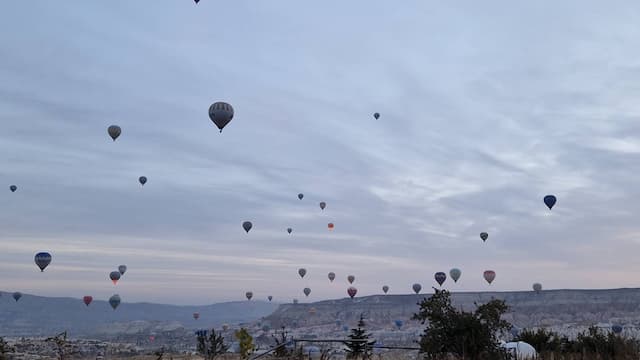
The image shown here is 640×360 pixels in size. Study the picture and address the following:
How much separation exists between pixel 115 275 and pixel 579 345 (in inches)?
3357

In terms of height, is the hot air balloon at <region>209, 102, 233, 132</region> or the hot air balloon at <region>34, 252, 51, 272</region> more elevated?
the hot air balloon at <region>209, 102, 233, 132</region>

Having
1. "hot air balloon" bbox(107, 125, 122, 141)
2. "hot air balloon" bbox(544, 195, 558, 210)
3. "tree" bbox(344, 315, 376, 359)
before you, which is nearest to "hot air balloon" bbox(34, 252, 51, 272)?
"hot air balloon" bbox(107, 125, 122, 141)

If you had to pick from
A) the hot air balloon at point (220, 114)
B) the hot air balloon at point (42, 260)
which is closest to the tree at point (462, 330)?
the hot air balloon at point (220, 114)

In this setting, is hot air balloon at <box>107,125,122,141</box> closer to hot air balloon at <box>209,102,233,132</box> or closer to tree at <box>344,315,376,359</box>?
hot air balloon at <box>209,102,233,132</box>

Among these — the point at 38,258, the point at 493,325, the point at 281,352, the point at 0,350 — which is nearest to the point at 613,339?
the point at 493,325

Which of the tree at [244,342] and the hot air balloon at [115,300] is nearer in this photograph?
the tree at [244,342]

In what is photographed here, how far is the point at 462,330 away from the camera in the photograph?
24922 millimetres

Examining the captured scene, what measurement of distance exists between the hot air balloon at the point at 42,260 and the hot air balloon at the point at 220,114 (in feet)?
106

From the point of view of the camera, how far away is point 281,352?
27.6 m

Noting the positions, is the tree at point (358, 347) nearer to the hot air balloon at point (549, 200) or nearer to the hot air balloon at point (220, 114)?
the hot air balloon at point (220, 114)

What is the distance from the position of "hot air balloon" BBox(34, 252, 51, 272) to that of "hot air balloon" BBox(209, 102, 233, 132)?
32.4 m

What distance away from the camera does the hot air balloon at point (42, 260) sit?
71.8m

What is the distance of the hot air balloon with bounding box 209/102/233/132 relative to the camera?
5197 centimetres

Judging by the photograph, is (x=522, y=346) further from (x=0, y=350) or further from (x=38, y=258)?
(x=38, y=258)
